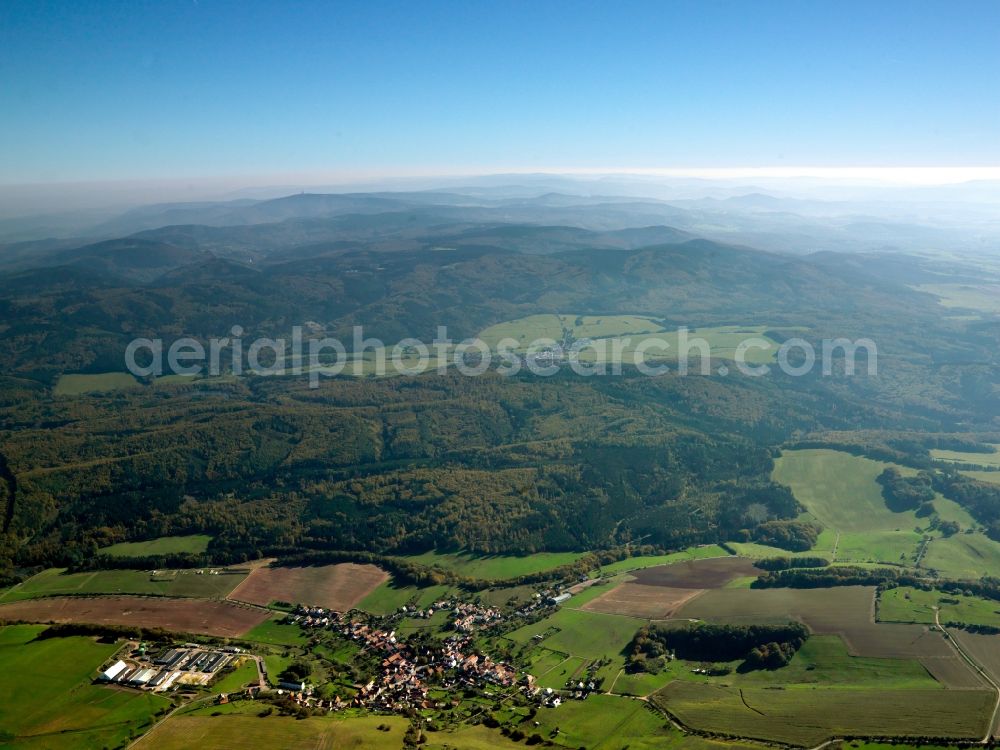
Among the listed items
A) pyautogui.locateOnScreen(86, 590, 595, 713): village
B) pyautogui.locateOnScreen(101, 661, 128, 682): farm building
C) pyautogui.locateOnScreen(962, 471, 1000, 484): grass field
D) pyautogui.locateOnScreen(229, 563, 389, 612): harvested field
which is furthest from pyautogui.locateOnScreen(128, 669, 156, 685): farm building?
pyautogui.locateOnScreen(962, 471, 1000, 484): grass field

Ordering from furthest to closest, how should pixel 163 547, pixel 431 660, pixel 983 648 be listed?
pixel 163 547
pixel 431 660
pixel 983 648

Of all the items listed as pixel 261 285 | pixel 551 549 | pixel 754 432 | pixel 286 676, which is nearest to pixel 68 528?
pixel 286 676

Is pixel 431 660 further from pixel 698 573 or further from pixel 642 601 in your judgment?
pixel 698 573

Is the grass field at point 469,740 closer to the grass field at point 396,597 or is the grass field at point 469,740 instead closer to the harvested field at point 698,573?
the grass field at point 396,597

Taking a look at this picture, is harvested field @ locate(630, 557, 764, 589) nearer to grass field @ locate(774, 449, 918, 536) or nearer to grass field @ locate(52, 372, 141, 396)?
grass field @ locate(774, 449, 918, 536)

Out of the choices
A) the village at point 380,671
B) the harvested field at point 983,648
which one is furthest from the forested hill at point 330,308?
the harvested field at point 983,648

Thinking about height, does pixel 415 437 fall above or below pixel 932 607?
above

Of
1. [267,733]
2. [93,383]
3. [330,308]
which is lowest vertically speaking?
[267,733]

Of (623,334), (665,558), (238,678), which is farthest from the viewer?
(623,334)

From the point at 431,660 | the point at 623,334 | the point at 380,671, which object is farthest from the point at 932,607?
the point at 623,334
